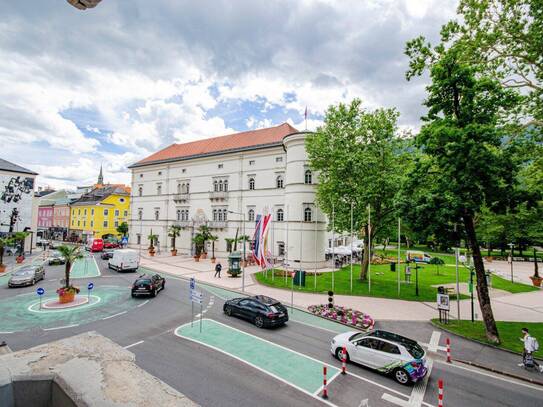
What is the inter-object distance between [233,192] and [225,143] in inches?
363

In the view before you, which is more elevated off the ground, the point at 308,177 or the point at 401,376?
the point at 308,177

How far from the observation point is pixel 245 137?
47344 mm

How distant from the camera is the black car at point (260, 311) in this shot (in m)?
15.9

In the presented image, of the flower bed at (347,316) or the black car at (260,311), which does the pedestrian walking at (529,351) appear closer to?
the flower bed at (347,316)

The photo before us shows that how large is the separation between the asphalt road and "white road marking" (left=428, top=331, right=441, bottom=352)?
0.36m

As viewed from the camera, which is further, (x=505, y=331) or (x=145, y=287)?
(x=145, y=287)

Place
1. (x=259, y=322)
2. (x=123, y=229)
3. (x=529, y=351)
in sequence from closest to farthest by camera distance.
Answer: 1. (x=529, y=351)
2. (x=259, y=322)
3. (x=123, y=229)

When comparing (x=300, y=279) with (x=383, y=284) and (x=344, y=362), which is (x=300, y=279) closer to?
(x=383, y=284)

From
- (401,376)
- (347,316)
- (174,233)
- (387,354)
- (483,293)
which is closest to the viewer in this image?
(401,376)

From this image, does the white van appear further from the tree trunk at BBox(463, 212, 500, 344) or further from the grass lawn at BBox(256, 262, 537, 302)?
the tree trunk at BBox(463, 212, 500, 344)

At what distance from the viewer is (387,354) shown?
37.0ft

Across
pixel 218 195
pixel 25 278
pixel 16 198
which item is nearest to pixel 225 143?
pixel 218 195

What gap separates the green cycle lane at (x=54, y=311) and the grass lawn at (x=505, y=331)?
19.8 meters

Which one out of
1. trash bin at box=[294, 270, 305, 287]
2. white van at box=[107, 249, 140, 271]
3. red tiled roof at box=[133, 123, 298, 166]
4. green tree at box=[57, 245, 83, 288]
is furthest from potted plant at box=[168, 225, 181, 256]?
trash bin at box=[294, 270, 305, 287]
